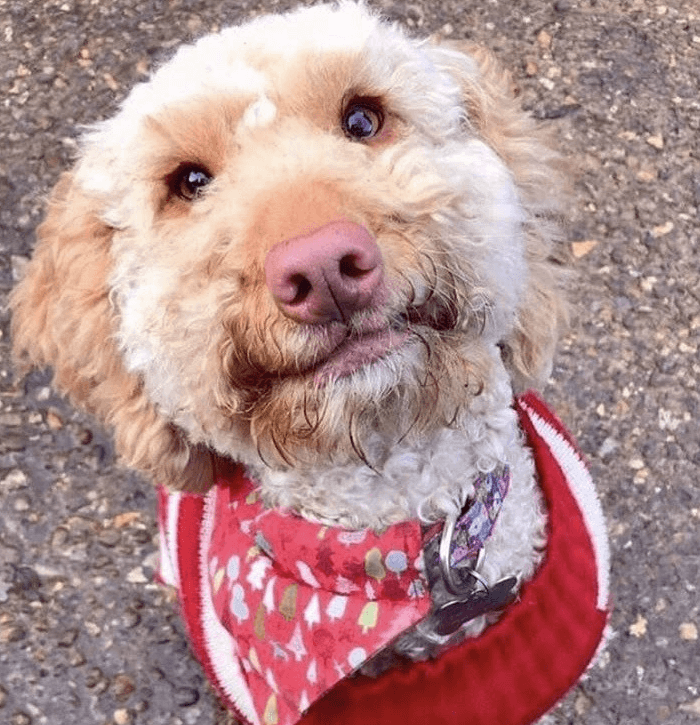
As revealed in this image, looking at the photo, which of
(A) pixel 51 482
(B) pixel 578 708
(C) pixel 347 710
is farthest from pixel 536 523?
(A) pixel 51 482

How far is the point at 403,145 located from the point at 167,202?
0.98ft

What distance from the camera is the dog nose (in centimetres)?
108

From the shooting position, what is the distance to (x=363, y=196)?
1187 millimetres

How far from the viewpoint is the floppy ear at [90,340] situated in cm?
149

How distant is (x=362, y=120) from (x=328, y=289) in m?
0.37

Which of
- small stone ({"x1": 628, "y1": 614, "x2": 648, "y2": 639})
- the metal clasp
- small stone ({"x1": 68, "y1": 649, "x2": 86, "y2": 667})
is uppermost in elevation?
the metal clasp

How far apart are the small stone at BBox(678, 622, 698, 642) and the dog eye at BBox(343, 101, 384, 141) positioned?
3.94ft

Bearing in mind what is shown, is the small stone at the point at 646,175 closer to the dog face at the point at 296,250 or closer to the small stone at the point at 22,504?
the dog face at the point at 296,250

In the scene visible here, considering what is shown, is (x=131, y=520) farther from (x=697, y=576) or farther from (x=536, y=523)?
(x=697, y=576)

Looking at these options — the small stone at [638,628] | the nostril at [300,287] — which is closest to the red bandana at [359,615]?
the small stone at [638,628]

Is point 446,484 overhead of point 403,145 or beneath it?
beneath

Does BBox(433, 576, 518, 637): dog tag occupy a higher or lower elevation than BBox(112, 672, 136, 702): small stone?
higher

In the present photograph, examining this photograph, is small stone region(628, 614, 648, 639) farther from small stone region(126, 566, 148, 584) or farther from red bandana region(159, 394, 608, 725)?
small stone region(126, 566, 148, 584)

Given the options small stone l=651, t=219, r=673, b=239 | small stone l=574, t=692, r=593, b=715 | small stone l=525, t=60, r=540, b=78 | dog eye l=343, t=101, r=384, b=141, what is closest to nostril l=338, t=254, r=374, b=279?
dog eye l=343, t=101, r=384, b=141
